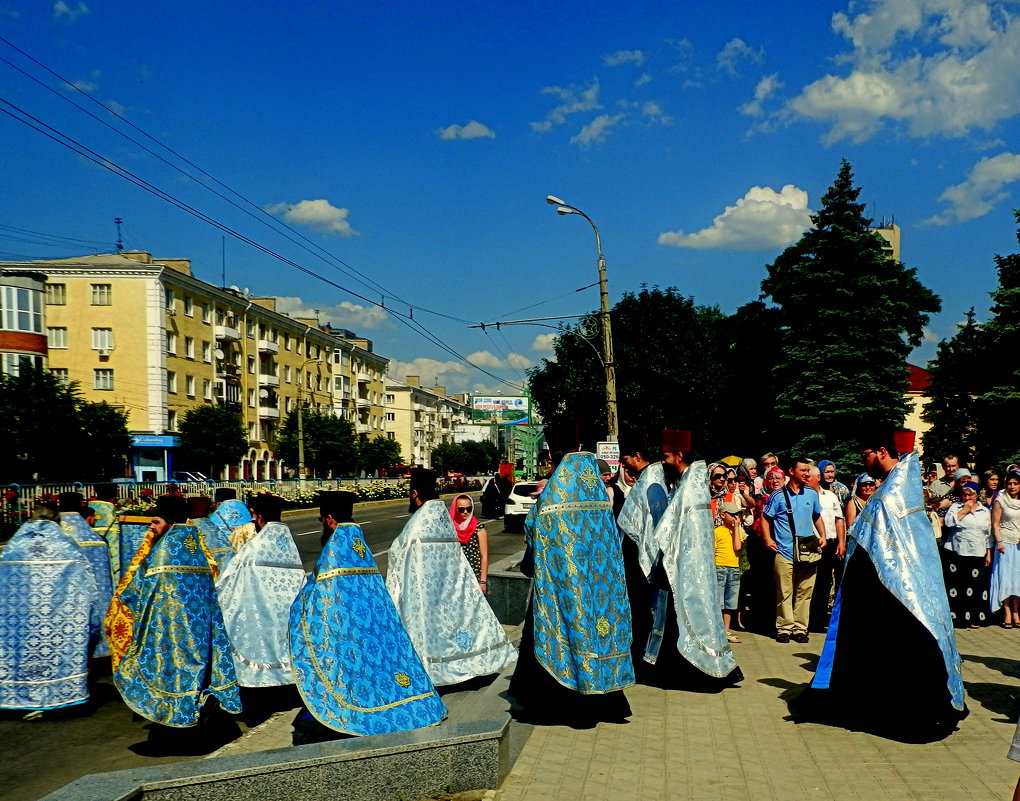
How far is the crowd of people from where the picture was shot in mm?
5949

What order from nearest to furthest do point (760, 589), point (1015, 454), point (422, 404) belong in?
point (760, 589) < point (1015, 454) < point (422, 404)

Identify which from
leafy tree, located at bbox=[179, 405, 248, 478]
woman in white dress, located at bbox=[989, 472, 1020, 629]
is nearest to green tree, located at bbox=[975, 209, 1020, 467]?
woman in white dress, located at bbox=[989, 472, 1020, 629]

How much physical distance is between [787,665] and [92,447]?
32.0 metres

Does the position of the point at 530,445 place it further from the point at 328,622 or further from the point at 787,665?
the point at 328,622

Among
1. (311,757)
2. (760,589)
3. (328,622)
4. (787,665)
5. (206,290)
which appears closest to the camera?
(311,757)

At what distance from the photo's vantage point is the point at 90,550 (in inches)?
371

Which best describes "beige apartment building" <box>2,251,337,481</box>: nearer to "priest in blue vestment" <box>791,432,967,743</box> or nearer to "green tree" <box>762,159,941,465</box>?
Result: "green tree" <box>762,159,941,465</box>

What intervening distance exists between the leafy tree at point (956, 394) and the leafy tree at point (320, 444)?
36.6 metres

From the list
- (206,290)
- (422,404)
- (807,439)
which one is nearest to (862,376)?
(807,439)

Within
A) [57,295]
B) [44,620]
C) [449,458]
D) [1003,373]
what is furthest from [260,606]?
[449,458]

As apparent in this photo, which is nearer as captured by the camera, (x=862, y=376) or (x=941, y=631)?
(x=941, y=631)

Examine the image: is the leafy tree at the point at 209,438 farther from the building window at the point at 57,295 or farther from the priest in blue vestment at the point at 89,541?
the priest in blue vestment at the point at 89,541


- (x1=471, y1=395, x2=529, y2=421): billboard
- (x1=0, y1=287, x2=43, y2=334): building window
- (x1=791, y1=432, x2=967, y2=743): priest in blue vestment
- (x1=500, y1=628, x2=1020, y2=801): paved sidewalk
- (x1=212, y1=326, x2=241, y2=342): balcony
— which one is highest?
(x1=212, y1=326, x2=241, y2=342): balcony

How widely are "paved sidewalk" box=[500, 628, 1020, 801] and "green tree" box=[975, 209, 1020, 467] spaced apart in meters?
25.9
